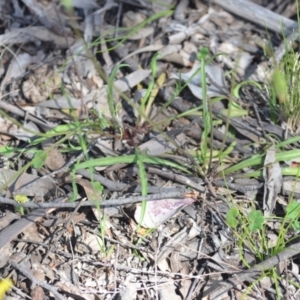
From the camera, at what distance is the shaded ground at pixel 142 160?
1.60m

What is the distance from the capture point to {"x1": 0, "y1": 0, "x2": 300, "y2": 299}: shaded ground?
1604 mm

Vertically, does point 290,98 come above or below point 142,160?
above

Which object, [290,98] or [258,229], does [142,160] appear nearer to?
[258,229]

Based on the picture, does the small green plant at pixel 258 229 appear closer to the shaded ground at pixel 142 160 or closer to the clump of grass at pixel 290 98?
the shaded ground at pixel 142 160

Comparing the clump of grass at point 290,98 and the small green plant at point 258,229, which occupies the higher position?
the clump of grass at point 290,98

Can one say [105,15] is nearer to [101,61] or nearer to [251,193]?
[101,61]

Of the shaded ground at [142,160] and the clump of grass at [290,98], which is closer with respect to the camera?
the shaded ground at [142,160]

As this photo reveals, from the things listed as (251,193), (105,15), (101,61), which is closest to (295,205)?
(251,193)

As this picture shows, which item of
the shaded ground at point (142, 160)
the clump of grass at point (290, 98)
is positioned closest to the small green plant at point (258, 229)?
the shaded ground at point (142, 160)

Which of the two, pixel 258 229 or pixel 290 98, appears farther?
pixel 290 98

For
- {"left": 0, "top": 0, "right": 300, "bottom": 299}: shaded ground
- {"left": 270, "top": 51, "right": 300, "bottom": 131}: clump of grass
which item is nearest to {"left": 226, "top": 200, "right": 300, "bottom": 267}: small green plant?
{"left": 0, "top": 0, "right": 300, "bottom": 299}: shaded ground

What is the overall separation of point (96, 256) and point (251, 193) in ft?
1.64

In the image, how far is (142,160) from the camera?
1724 mm

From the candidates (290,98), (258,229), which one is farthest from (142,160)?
(290,98)
